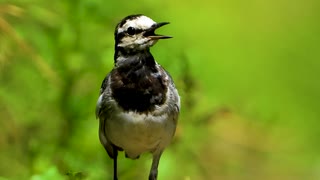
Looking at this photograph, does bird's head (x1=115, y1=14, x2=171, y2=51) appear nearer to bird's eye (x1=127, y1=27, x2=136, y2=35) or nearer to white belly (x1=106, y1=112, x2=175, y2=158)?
bird's eye (x1=127, y1=27, x2=136, y2=35)

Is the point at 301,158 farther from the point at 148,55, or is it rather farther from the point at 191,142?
the point at 148,55

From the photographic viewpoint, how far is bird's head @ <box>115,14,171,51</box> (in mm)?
5273

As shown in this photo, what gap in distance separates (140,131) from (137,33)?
435 millimetres

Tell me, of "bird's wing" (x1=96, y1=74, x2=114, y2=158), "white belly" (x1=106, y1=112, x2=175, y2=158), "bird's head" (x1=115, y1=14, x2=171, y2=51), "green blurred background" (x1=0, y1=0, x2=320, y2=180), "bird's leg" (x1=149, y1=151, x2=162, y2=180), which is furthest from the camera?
"green blurred background" (x1=0, y1=0, x2=320, y2=180)

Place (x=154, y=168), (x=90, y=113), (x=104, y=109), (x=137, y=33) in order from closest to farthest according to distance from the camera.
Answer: (x=137, y=33)
(x=104, y=109)
(x=154, y=168)
(x=90, y=113)

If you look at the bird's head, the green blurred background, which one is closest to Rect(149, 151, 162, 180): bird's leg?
the green blurred background

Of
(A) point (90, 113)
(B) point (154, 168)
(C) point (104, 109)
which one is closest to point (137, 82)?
(C) point (104, 109)

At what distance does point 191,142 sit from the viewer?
7.12 metres

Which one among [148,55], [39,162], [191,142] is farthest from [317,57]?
[148,55]

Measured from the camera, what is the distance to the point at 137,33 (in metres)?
5.30

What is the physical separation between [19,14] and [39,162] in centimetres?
86

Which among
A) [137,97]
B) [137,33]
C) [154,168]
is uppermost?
[137,33]

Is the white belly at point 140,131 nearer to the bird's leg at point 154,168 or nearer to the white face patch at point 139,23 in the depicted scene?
the bird's leg at point 154,168

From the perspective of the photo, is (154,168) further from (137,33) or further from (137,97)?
(137,33)
